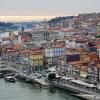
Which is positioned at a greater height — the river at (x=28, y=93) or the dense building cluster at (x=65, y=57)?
the dense building cluster at (x=65, y=57)

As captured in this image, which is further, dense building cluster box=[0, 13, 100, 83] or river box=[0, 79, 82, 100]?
dense building cluster box=[0, 13, 100, 83]

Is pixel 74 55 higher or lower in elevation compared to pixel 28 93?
higher

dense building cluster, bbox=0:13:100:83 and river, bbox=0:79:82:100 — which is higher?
dense building cluster, bbox=0:13:100:83

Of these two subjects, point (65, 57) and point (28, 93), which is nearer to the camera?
point (28, 93)

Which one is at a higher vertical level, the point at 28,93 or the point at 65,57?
the point at 65,57

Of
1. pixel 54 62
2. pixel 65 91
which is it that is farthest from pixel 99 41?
pixel 65 91

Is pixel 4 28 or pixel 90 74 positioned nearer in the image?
pixel 90 74

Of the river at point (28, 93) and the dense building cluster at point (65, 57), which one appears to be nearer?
the river at point (28, 93)

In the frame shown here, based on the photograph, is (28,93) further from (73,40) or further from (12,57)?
(73,40)
